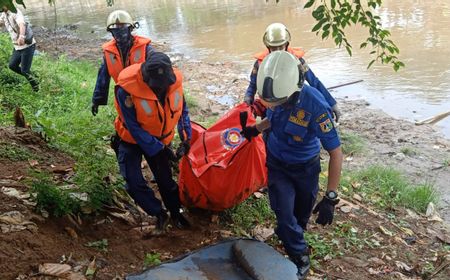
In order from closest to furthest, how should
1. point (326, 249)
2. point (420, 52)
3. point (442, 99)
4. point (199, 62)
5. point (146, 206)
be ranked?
point (146, 206), point (326, 249), point (442, 99), point (420, 52), point (199, 62)

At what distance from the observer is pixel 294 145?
322 cm

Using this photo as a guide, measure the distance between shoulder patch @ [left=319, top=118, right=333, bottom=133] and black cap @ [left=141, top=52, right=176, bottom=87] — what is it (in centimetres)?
103

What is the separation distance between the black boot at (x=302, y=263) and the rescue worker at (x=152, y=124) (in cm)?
91

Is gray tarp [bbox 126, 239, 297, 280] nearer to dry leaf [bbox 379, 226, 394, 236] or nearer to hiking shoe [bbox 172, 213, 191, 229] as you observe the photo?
hiking shoe [bbox 172, 213, 191, 229]

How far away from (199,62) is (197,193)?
9508 millimetres

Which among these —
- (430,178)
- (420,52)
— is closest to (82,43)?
(420,52)

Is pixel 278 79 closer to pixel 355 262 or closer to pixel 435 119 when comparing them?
pixel 355 262

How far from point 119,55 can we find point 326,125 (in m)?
2.12

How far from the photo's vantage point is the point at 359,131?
314 inches

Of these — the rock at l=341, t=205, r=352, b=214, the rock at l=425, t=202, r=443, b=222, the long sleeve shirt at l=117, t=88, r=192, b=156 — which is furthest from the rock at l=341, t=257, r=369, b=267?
the long sleeve shirt at l=117, t=88, r=192, b=156

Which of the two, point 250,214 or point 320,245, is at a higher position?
point 250,214

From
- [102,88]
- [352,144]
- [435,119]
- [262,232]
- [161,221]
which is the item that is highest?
[102,88]

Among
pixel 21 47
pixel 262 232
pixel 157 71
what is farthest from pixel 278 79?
pixel 21 47

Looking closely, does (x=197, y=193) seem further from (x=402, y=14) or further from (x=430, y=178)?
(x=402, y=14)
